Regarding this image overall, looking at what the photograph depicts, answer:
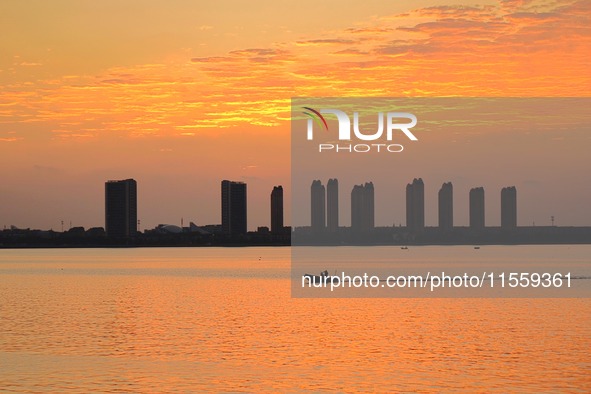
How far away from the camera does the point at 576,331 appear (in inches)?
3041

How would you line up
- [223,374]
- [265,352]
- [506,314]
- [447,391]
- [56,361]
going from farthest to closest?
[506,314] < [265,352] < [56,361] < [223,374] < [447,391]

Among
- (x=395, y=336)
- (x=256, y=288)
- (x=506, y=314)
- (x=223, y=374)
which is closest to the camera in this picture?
(x=223, y=374)

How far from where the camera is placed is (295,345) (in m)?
67.8

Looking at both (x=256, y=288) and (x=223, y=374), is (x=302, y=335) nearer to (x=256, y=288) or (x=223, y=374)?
(x=223, y=374)

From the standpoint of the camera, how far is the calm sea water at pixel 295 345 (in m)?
52.0

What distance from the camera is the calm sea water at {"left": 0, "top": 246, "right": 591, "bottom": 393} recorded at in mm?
51969

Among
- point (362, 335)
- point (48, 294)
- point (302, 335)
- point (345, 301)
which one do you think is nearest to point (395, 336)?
point (362, 335)

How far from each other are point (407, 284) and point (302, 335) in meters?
78.6

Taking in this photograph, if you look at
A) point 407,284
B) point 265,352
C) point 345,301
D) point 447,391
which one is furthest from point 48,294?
point 447,391

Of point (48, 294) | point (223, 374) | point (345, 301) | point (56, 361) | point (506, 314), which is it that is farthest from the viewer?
point (48, 294)

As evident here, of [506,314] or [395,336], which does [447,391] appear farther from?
[506,314]

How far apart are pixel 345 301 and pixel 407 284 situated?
40.3 m

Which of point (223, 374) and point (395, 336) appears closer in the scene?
point (223, 374)

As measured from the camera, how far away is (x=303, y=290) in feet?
436
